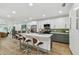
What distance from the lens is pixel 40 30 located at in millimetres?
3217

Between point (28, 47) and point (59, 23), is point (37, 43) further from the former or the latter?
point (59, 23)

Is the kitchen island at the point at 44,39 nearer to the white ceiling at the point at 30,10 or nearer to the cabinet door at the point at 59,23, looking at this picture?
the cabinet door at the point at 59,23

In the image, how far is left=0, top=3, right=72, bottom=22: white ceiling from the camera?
9.87 feet

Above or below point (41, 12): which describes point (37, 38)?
below

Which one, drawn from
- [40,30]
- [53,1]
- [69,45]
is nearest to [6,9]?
[40,30]

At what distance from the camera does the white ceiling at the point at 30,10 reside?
3.01 m

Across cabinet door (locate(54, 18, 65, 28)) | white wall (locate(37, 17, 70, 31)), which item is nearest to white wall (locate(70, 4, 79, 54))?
white wall (locate(37, 17, 70, 31))

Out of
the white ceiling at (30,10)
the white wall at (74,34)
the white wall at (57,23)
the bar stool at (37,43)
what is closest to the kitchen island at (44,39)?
the bar stool at (37,43)

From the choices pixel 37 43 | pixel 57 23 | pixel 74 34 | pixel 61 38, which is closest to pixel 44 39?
pixel 37 43

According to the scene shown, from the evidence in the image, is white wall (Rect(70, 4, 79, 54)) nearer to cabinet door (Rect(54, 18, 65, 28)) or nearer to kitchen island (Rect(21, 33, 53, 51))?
cabinet door (Rect(54, 18, 65, 28))

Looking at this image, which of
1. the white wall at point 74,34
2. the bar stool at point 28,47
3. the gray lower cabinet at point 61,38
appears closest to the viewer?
the white wall at point 74,34
